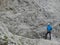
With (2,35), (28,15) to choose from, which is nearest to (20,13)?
(28,15)

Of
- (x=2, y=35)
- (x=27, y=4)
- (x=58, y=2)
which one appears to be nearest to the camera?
(x=2, y=35)

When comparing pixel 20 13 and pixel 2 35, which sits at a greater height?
pixel 20 13

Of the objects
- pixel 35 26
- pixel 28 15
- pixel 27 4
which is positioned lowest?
pixel 35 26

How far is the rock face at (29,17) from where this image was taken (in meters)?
17.0

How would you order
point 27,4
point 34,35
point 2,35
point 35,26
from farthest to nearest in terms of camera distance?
point 27,4, point 35,26, point 34,35, point 2,35

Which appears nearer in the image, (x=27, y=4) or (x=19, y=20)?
(x=19, y=20)

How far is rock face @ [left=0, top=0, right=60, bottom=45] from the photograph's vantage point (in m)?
17.0

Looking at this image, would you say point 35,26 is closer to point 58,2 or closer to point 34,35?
point 34,35

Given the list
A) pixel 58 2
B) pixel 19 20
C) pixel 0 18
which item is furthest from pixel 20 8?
pixel 58 2

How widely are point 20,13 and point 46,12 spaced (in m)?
3.21

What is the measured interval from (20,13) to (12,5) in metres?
1.39

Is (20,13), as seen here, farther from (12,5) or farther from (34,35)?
(34,35)

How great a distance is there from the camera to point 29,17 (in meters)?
19.0

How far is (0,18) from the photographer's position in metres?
17.1
